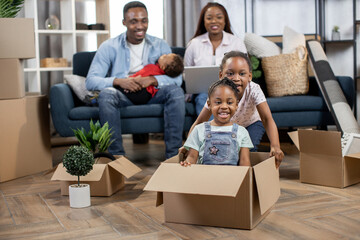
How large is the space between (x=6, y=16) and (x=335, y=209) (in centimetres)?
209

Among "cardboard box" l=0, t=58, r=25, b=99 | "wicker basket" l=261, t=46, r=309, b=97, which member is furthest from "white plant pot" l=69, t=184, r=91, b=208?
"wicker basket" l=261, t=46, r=309, b=97

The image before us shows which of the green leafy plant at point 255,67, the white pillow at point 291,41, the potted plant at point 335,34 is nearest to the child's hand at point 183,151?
the green leafy plant at point 255,67

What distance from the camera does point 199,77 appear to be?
299cm

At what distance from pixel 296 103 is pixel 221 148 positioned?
145cm

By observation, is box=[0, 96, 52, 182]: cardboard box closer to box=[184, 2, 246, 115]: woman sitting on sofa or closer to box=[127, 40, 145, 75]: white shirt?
box=[127, 40, 145, 75]: white shirt

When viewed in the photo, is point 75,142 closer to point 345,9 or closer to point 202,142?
point 202,142

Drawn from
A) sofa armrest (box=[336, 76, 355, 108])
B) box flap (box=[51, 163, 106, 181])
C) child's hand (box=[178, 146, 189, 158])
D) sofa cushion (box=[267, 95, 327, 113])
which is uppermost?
sofa armrest (box=[336, 76, 355, 108])

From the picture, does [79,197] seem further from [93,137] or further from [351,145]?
[351,145]

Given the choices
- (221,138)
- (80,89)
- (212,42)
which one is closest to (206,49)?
(212,42)

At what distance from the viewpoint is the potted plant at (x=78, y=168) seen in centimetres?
202

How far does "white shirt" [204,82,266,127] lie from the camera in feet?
7.31

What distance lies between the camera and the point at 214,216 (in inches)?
67.8

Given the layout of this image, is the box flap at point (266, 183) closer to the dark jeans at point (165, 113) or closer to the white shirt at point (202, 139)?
the white shirt at point (202, 139)

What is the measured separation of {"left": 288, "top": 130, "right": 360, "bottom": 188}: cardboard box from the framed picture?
→ 3.0 inches
